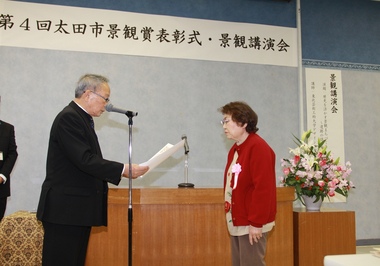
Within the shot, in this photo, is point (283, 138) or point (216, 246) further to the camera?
point (283, 138)

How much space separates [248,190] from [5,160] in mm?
2242

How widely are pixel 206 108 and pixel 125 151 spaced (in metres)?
1.11

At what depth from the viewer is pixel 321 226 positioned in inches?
130

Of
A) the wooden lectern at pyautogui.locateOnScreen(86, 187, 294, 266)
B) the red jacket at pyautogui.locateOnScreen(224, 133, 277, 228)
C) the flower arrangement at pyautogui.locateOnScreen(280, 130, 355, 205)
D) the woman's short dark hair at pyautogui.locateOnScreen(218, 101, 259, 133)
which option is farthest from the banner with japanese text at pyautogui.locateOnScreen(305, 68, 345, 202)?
the red jacket at pyautogui.locateOnScreen(224, 133, 277, 228)

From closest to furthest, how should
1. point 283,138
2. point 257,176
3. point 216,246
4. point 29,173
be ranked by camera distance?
point 257,176, point 216,246, point 29,173, point 283,138

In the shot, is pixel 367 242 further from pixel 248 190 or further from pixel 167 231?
pixel 248 190

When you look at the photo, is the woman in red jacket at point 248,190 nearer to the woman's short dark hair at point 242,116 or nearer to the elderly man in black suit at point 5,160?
the woman's short dark hair at point 242,116

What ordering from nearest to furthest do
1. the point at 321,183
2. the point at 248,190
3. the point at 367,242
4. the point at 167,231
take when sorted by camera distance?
the point at 248,190 < the point at 167,231 < the point at 321,183 < the point at 367,242

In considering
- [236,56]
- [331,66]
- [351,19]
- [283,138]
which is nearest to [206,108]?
[236,56]

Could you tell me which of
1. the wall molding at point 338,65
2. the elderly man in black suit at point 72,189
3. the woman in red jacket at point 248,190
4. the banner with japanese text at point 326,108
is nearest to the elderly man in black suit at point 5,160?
the elderly man in black suit at point 72,189

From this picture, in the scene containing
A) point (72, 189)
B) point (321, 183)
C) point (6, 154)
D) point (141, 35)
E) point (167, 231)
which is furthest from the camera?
point (141, 35)

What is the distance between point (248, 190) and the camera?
7.27ft

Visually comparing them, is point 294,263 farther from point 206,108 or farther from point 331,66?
point 331,66

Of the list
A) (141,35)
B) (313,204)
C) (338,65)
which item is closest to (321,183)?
(313,204)
